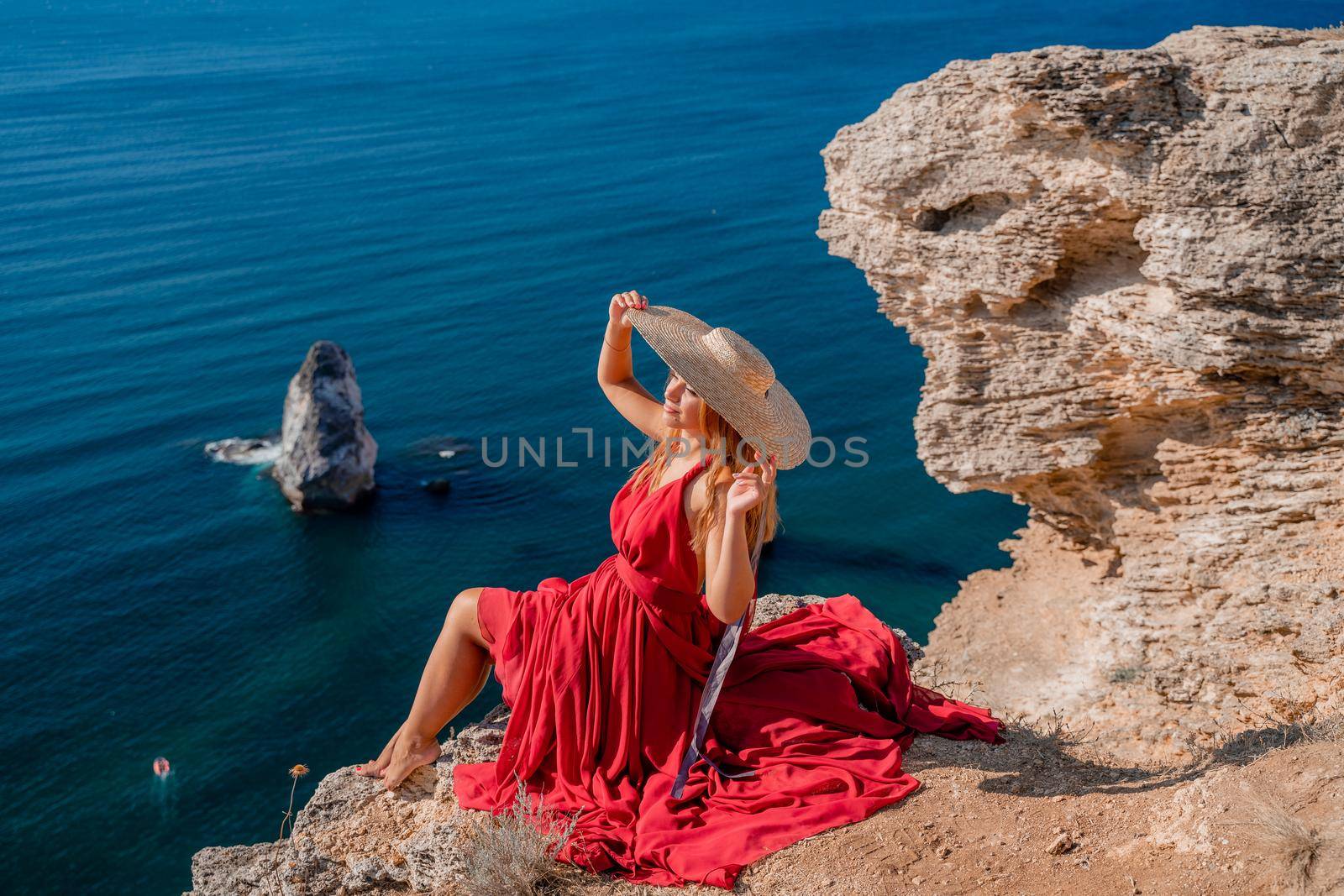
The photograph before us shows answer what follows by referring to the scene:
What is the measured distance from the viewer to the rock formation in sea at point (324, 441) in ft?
82.9

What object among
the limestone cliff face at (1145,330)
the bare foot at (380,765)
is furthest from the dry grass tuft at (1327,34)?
the bare foot at (380,765)

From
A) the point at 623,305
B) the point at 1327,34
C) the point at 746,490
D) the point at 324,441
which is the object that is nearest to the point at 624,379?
the point at 623,305

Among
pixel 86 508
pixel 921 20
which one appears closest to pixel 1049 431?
pixel 86 508

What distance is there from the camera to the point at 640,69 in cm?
7300

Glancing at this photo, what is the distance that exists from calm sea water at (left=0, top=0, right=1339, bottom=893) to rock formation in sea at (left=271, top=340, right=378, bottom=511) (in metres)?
0.79

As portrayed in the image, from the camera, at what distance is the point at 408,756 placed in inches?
235

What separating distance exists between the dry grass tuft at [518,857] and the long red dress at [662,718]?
10 cm

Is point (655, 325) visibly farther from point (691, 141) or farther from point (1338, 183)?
point (691, 141)

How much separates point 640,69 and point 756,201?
3373 centimetres

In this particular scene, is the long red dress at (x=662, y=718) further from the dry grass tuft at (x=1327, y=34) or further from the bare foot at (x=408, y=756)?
the dry grass tuft at (x=1327, y=34)

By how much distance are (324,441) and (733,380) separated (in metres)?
21.8

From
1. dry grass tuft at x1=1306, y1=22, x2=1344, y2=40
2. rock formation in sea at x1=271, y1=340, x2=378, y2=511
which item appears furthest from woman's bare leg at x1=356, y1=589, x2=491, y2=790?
rock formation in sea at x1=271, y1=340, x2=378, y2=511

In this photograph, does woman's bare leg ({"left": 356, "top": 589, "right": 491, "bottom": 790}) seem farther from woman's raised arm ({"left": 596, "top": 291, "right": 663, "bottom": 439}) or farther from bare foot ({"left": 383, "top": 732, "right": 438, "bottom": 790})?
woman's raised arm ({"left": 596, "top": 291, "right": 663, "bottom": 439})

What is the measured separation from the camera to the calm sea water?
61.0ft
